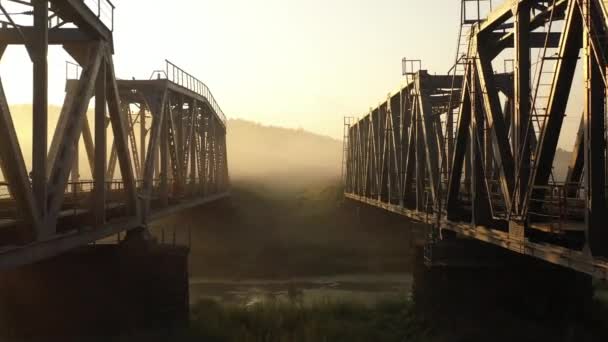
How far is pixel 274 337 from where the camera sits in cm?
2741

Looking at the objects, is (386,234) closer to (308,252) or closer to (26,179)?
(308,252)

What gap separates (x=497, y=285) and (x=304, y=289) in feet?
75.7

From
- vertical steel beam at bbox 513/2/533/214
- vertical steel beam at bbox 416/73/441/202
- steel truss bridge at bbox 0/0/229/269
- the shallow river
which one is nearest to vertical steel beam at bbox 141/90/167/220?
steel truss bridge at bbox 0/0/229/269

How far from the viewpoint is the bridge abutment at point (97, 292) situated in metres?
21.8

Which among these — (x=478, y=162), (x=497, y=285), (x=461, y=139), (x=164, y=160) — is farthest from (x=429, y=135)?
(x=164, y=160)

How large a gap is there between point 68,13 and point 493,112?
10.8m

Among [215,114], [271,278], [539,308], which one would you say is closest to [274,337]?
[539,308]

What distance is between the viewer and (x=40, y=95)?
44.4 ft

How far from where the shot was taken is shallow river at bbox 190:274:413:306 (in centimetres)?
3991

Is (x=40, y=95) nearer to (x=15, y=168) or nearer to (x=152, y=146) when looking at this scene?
(x=15, y=168)

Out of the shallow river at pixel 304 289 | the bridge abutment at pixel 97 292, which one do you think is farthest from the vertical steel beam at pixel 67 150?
the shallow river at pixel 304 289

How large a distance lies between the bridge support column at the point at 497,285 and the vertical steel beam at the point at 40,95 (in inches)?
551

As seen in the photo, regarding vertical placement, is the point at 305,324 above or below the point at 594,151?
below

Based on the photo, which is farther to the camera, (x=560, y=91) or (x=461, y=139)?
(x=461, y=139)
